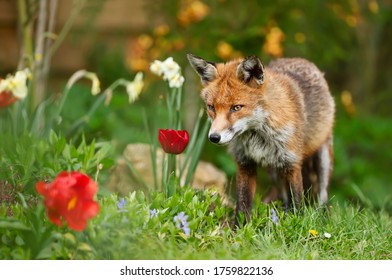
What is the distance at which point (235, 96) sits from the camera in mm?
4609

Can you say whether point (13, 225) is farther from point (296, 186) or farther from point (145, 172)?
point (145, 172)

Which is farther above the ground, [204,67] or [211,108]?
[204,67]

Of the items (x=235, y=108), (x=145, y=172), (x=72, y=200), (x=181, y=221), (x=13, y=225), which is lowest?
(x=145, y=172)

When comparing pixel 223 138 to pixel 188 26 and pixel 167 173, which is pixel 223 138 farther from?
pixel 188 26

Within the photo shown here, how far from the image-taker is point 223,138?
14.5ft

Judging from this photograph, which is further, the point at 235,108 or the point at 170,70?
the point at 170,70

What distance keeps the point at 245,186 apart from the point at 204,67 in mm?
925

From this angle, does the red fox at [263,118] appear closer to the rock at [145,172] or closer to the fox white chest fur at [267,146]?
the fox white chest fur at [267,146]

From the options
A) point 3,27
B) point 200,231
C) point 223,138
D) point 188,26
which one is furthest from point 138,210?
point 3,27

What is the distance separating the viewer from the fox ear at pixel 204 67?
15.8 feet

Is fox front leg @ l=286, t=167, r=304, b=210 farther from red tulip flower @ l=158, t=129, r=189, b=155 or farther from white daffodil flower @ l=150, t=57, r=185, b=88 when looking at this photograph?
white daffodil flower @ l=150, t=57, r=185, b=88

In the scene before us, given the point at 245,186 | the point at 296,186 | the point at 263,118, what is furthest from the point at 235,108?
the point at 296,186

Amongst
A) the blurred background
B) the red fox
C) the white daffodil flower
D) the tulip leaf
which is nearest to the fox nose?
the red fox
